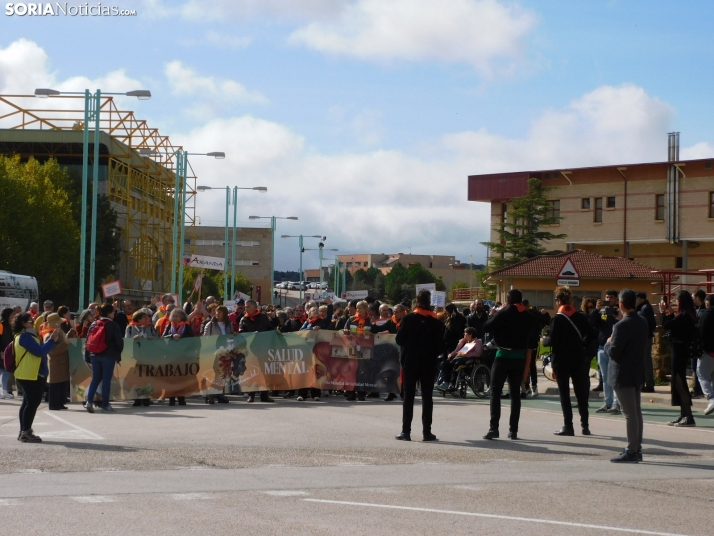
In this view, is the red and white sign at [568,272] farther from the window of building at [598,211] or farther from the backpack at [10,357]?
the window of building at [598,211]

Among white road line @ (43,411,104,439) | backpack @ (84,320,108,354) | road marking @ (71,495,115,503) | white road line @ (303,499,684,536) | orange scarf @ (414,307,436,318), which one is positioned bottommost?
white road line @ (43,411,104,439)

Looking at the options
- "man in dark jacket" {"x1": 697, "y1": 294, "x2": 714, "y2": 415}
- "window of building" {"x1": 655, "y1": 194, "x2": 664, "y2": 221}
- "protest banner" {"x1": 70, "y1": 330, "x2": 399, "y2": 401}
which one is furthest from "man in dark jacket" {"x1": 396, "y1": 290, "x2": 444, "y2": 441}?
"window of building" {"x1": 655, "y1": 194, "x2": 664, "y2": 221}

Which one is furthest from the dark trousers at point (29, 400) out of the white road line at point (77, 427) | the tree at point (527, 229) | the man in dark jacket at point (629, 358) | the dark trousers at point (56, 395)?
the tree at point (527, 229)

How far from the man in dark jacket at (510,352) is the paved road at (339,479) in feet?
1.31

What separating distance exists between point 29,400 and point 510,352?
600 cm

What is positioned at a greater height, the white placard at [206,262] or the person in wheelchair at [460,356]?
the white placard at [206,262]

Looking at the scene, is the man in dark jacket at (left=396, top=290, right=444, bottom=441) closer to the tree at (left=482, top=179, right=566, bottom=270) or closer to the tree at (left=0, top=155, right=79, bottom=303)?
the tree at (left=0, top=155, right=79, bottom=303)

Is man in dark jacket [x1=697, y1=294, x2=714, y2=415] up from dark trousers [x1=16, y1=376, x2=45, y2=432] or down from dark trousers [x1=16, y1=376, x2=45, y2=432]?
up

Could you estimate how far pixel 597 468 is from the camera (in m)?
11.2

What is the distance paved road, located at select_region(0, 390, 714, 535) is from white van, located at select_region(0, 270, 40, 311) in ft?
110

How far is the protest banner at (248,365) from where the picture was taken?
19.4 metres

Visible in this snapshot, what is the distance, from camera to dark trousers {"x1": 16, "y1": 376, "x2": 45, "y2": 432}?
42.6 feet

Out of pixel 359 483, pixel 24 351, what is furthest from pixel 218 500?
pixel 24 351

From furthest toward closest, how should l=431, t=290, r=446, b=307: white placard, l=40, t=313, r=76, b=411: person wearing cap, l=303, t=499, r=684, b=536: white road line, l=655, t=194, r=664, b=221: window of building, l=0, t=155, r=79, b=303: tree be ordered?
l=655, t=194, r=664, b=221: window of building
l=0, t=155, r=79, b=303: tree
l=431, t=290, r=446, b=307: white placard
l=40, t=313, r=76, b=411: person wearing cap
l=303, t=499, r=684, b=536: white road line
